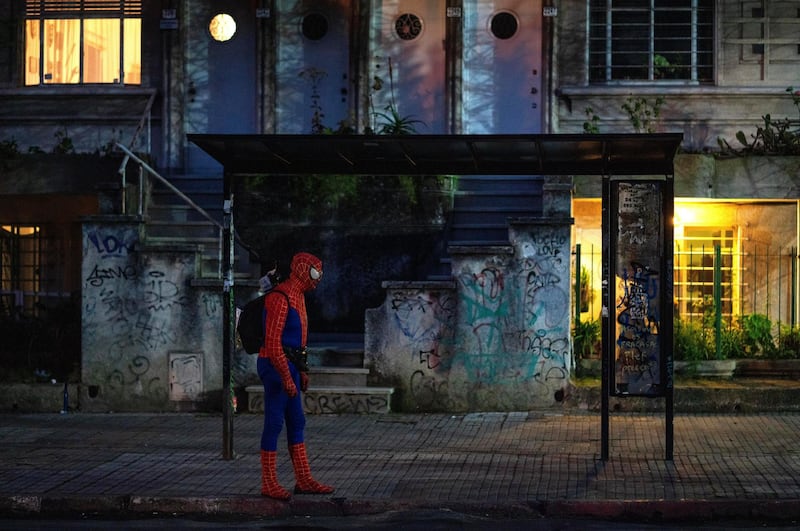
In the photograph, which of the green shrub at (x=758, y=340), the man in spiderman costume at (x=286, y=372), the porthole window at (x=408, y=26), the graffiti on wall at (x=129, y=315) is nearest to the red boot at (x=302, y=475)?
the man in spiderman costume at (x=286, y=372)

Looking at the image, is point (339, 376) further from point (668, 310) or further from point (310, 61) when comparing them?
point (310, 61)

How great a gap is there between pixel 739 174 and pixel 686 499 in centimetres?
754

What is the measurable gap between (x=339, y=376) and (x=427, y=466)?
3.55 meters

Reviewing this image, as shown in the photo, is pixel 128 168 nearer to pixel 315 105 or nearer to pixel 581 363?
pixel 315 105

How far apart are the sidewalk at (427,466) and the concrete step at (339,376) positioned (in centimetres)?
56

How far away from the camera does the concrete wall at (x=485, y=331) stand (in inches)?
571

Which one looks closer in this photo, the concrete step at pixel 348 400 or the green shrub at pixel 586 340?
the concrete step at pixel 348 400

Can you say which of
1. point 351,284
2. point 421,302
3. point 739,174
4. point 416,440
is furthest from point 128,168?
point 739,174

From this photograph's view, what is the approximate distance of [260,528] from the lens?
9258 millimetres

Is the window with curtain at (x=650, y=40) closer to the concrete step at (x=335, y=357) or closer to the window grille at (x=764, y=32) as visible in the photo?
the window grille at (x=764, y=32)

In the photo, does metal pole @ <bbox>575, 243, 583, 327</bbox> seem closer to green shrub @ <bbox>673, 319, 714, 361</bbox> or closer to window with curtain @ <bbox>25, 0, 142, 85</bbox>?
green shrub @ <bbox>673, 319, 714, 361</bbox>

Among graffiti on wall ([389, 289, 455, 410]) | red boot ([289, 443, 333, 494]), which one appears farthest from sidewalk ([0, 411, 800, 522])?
graffiti on wall ([389, 289, 455, 410])

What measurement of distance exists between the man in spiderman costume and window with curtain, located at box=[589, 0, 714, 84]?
9.52 m

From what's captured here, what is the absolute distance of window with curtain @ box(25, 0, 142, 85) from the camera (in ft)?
61.6
